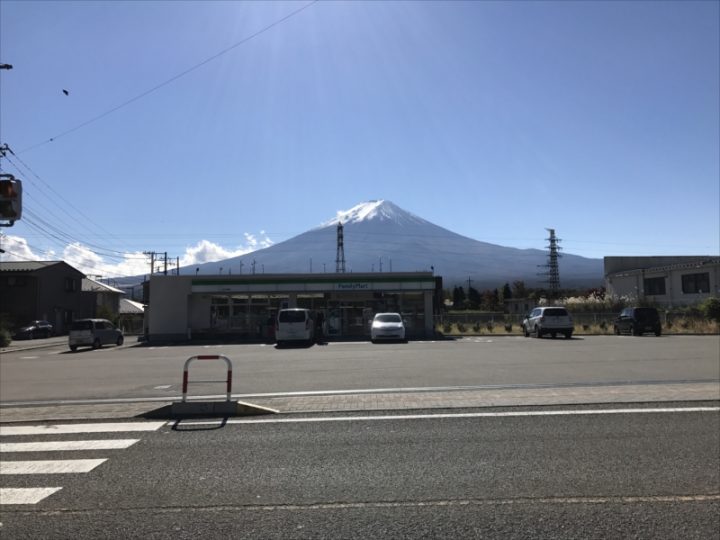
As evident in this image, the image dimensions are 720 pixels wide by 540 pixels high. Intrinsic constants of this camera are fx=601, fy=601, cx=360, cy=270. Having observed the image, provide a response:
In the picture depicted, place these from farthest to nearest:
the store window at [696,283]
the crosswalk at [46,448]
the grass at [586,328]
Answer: the store window at [696,283] → the grass at [586,328] → the crosswalk at [46,448]

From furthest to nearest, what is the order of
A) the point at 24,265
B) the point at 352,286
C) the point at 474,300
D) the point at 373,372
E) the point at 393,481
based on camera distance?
the point at 474,300, the point at 24,265, the point at 352,286, the point at 373,372, the point at 393,481

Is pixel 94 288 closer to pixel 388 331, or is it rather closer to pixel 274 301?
pixel 274 301

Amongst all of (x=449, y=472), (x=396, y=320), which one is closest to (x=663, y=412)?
(x=449, y=472)

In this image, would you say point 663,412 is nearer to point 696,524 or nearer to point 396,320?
point 696,524

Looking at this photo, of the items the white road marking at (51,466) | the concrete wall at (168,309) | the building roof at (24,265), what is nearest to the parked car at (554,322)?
the concrete wall at (168,309)

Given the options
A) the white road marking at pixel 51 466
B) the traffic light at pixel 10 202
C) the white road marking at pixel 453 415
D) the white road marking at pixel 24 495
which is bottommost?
the white road marking at pixel 24 495

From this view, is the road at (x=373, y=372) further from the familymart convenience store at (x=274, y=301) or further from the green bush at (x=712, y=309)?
the green bush at (x=712, y=309)

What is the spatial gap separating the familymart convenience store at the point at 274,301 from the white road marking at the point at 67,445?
1145 inches

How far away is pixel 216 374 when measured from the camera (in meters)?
15.9

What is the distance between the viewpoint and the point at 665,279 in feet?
165

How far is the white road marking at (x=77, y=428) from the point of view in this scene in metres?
8.45

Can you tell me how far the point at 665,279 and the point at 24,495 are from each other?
53.1 m

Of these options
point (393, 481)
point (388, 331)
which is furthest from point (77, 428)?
point (388, 331)

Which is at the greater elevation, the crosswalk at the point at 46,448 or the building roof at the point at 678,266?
the building roof at the point at 678,266
